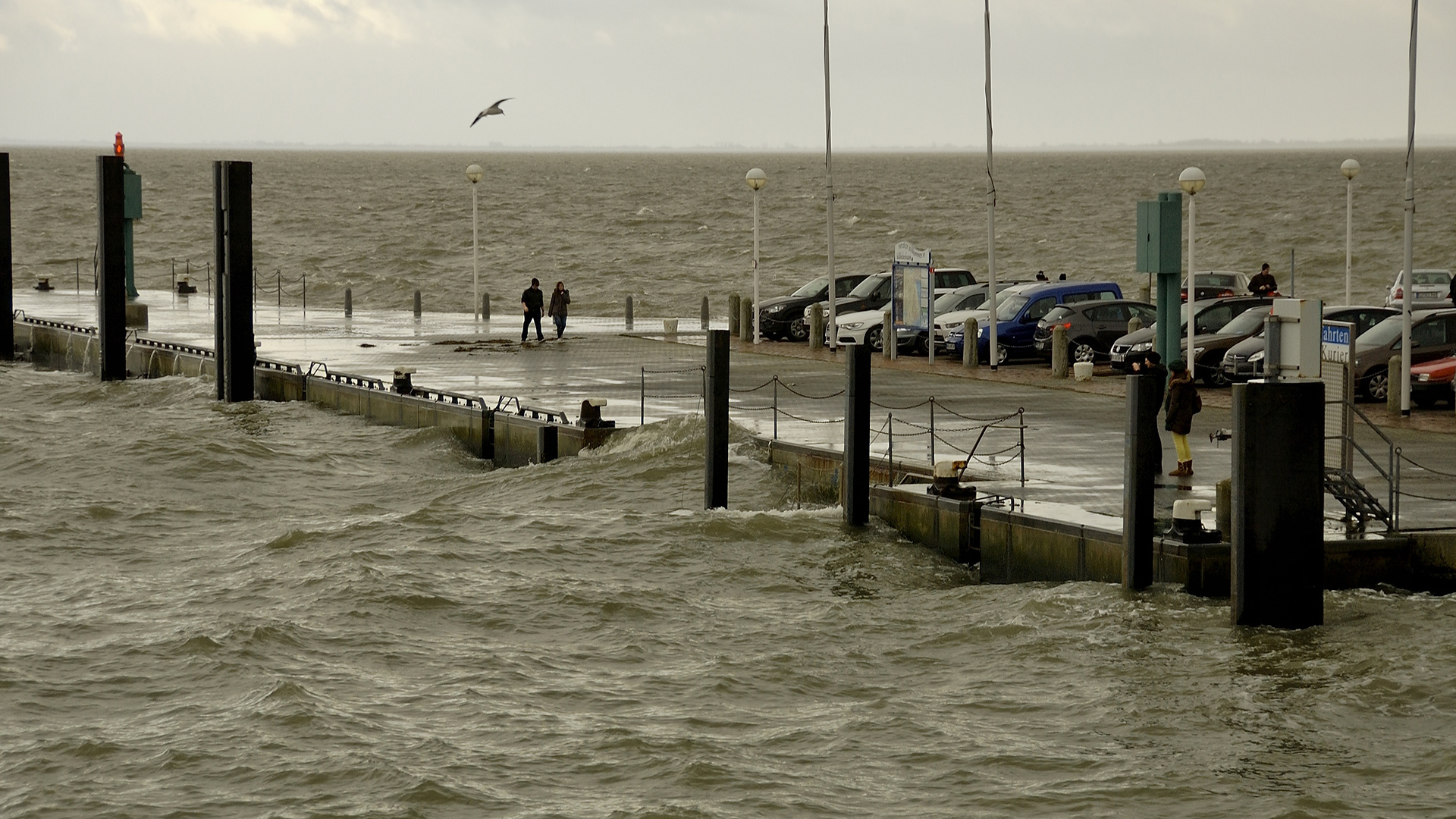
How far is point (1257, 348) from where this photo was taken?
87.4 feet

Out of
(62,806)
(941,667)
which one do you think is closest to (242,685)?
(62,806)

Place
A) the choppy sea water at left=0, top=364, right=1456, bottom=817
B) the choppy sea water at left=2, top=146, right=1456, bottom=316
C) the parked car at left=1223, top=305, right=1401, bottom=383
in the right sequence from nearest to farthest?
the choppy sea water at left=0, top=364, right=1456, bottom=817, the parked car at left=1223, top=305, right=1401, bottom=383, the choppy sea water at left=2, top=146, right=1456, bottom=316

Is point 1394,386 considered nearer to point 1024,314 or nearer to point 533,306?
point 1024,314

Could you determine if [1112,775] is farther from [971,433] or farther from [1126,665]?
[971,433]

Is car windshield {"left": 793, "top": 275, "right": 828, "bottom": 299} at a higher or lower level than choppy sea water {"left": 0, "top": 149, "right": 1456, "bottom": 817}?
higher

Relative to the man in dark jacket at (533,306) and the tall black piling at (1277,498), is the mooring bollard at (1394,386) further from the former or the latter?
the man in dark jacket at (533,306)

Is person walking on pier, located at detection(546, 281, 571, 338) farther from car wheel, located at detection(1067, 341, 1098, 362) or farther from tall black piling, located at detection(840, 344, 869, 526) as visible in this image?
tall black piling, located at detection(840, 344, 869, 526)

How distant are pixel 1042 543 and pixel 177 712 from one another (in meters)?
8.00

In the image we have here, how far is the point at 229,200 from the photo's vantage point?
98.2ft

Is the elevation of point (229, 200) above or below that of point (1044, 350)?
above

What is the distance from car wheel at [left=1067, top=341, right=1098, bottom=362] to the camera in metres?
31.3

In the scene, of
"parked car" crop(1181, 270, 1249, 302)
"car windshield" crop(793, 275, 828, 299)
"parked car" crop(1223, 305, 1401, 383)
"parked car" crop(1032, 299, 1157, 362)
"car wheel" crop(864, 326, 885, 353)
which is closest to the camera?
→ "parked car" crop(1223, 305, 1401, 383)

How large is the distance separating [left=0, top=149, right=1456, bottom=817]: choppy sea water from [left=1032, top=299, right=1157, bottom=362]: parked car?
10955mm

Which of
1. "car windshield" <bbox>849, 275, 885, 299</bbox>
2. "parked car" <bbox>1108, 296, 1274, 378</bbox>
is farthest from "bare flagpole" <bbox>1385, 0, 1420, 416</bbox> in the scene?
"car windshield" <bbox>849, 275, 885, 299</bbox>
